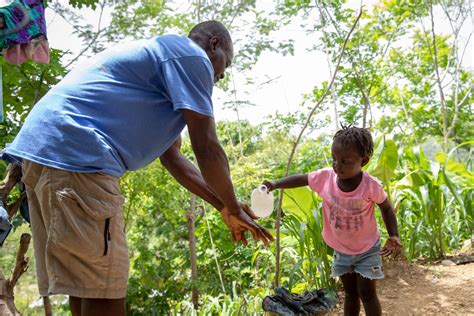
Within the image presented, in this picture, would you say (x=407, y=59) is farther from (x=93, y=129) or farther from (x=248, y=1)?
(x=93, y=129)

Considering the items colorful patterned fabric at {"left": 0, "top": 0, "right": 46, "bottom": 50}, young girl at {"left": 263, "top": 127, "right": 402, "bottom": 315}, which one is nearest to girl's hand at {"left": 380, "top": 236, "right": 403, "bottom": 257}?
young girl at {"left": 263, "top": 127, "right": 402, "bottom": 315}

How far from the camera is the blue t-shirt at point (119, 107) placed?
4.21ft

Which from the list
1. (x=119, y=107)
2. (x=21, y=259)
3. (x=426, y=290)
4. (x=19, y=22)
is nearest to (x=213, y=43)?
(x=119, y=107)

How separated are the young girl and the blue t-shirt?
1.07 meters

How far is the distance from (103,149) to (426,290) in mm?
2393

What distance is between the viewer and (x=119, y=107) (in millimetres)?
1343

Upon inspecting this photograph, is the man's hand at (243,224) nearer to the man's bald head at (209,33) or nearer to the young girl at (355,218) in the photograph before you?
the man's bald head at (209,33)

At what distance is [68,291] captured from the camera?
4.06ft

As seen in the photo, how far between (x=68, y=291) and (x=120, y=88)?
1.77 ft

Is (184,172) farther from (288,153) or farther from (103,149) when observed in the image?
(288,153)

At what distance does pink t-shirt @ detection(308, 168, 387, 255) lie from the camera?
232 centimetres

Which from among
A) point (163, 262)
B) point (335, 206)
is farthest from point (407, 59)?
point (335, 206)

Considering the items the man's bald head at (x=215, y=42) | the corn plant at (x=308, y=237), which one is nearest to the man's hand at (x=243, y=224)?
the man's bald head at (x=215, y=42)

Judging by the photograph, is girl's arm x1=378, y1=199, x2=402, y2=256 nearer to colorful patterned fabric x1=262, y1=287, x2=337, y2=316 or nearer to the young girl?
the young girl
